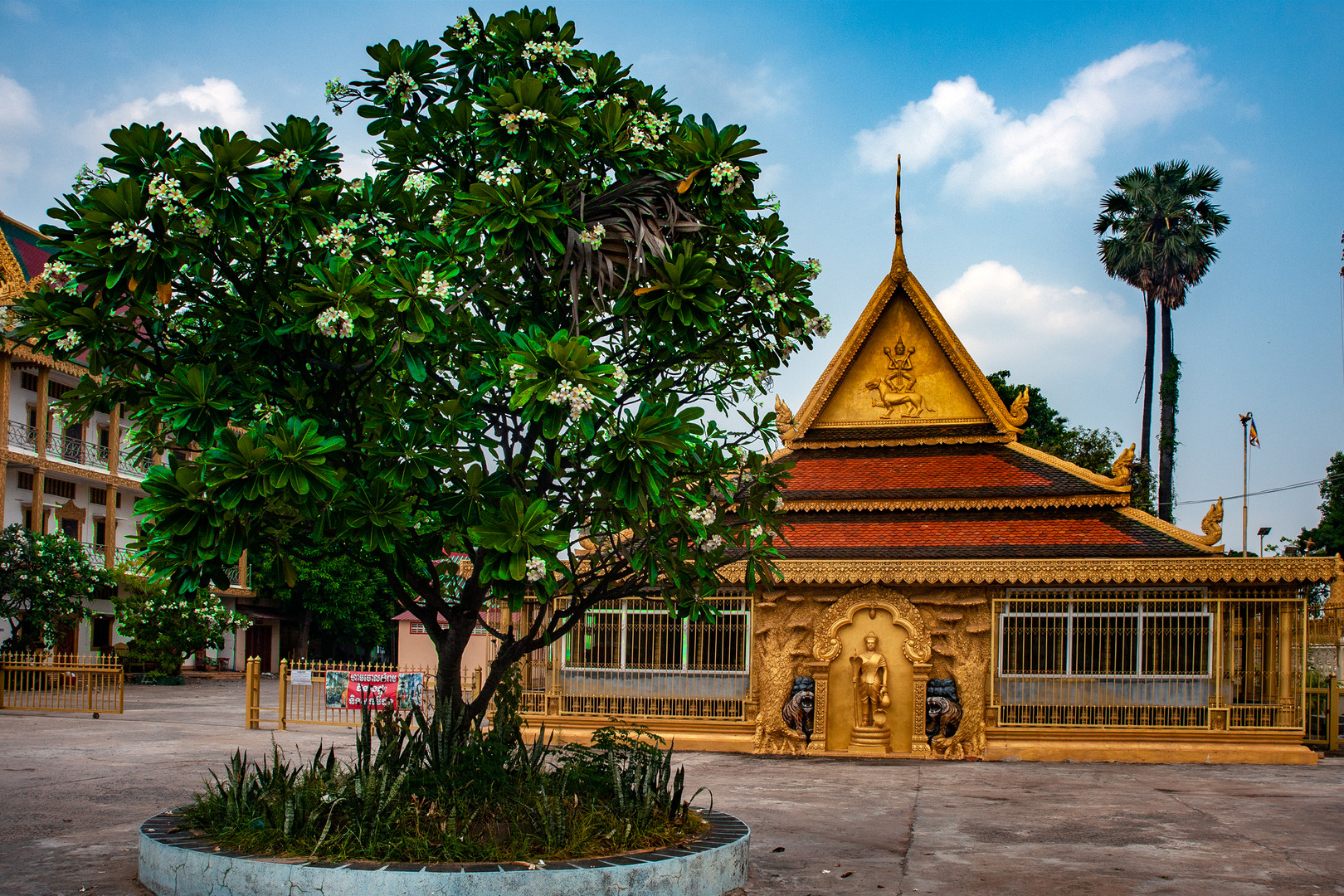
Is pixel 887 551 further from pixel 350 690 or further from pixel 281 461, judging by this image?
pixel 281 461

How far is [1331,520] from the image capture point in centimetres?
4850

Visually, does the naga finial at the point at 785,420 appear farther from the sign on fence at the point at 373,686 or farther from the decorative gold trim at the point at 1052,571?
the sign on fence at the point at 373,686

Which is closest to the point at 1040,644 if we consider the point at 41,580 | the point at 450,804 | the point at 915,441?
the point at 915,441

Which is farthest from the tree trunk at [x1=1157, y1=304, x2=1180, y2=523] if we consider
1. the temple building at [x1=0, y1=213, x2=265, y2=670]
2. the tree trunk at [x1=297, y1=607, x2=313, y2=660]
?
the tree trunk at [x1=297, y1=607, x2=313, y2=660]

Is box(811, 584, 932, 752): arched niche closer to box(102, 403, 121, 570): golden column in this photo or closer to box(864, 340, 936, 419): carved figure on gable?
box(864, 340, 936, 419): carved figure on gable

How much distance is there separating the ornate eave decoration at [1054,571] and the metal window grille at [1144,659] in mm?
346

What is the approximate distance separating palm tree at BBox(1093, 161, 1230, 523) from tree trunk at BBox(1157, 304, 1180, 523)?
3 centimetres

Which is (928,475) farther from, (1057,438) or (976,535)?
(1057,438)

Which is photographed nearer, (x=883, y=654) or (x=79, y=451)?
(x=883, y=654)

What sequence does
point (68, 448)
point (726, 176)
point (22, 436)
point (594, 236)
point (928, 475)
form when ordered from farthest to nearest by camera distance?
point (68, 448), point (22, 436), point (928, 475), point (594, 236), point (726, 176)

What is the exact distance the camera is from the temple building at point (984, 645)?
55.4ft

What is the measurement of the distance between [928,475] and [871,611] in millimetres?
3545

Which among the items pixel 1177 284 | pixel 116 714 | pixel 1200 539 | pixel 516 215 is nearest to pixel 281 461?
pixel 516 215

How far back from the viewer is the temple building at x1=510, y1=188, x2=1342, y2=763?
55.4 ft
